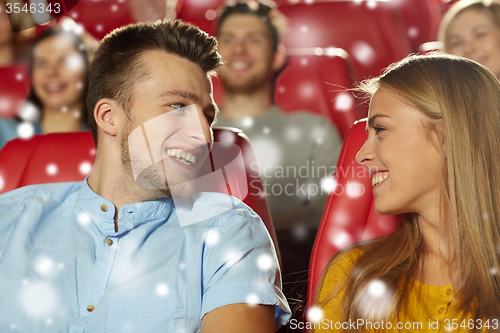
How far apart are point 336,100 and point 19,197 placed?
2.62ft

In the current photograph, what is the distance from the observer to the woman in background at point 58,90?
155cm

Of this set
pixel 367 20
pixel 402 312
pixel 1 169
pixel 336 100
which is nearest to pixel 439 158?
pixel 402 312

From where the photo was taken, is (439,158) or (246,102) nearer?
(439,158)

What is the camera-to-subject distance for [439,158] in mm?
784

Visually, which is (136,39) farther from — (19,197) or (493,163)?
(493,163)

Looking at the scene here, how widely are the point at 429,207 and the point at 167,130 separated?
1.60 feet

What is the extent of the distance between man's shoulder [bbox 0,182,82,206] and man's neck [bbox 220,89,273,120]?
0.58 m

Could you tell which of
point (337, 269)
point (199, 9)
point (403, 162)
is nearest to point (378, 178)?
point (403, 162)

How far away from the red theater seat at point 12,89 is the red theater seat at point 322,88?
0.84 meters

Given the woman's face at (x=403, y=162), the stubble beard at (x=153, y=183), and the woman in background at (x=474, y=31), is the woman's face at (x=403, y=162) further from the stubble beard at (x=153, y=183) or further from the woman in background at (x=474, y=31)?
the woman in background at (x=474, y=31)

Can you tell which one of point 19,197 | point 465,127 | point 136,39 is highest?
point 136,39

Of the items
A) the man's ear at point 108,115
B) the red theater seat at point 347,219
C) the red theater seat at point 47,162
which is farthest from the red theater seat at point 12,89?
the red theater seat at point 347,219

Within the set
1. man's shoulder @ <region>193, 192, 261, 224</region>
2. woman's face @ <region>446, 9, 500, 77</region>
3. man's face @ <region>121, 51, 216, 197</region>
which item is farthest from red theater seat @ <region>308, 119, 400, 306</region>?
woman's face @ <region>446, 9, 500, 77</region>

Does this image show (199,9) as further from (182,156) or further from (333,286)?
(333,286)
